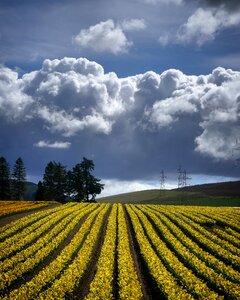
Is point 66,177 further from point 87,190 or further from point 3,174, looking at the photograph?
point 3,174

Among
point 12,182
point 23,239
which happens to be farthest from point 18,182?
point 23,239

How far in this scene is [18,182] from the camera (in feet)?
384

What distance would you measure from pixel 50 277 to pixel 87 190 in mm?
87089

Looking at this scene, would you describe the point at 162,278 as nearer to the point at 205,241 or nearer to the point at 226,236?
the point at 205,241

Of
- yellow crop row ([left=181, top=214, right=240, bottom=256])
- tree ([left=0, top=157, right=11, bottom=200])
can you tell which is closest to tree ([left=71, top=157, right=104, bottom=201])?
tree ([left=0, top=157, right=11, bottom=200])

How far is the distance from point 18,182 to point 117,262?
94.6 metres

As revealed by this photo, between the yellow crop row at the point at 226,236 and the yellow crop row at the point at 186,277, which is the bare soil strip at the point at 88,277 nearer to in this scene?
the yellow crop row at the point at 186,277

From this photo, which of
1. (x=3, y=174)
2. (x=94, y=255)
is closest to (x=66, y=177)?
(x=3, y=174)

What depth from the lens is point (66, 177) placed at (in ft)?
367

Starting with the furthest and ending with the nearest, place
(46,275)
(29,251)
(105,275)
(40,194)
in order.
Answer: (40,194) < (29,251) < (46,275) < (105,275)

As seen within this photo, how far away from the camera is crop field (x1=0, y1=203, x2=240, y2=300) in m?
21.0

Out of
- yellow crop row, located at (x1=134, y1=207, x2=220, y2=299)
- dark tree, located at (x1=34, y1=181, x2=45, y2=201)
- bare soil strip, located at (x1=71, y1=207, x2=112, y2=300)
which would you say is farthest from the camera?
dark tree, located at (x1=34, y1=181, x2=45, y2=201)

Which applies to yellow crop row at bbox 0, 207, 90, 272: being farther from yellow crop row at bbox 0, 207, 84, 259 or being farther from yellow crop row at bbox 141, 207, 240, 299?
yellow crop row at bbox 141, 207, 240, 299

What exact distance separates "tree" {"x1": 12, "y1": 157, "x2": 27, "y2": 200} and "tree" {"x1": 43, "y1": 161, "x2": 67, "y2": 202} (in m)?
9.23
